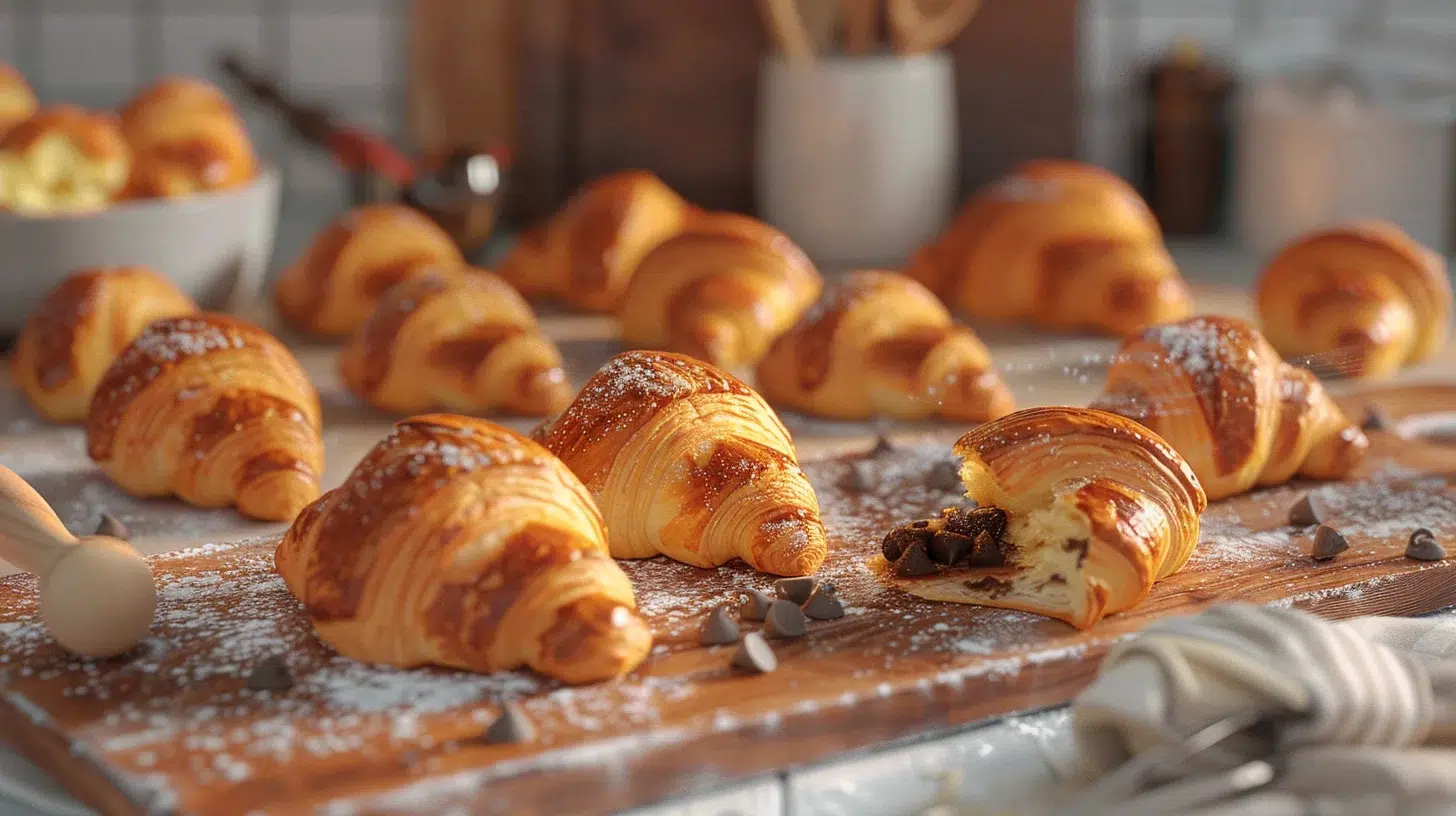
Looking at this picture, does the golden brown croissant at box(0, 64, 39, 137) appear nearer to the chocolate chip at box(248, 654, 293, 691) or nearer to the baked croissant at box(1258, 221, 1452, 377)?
the chocolate chip at box(248, 654, 293, 691)

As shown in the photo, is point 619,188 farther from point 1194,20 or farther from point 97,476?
point 1194,20

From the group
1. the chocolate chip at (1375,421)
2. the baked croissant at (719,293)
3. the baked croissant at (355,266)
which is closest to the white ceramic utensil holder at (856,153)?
the baked croissant at (719,293)

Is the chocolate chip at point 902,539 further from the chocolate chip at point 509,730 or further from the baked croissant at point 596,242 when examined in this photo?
the baked croissant at point 596,242

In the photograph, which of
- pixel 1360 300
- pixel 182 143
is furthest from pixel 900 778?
pixel 182 143

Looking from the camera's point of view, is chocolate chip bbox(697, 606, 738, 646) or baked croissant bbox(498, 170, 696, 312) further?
baked croissant bbox(498, 170, 696, 312)

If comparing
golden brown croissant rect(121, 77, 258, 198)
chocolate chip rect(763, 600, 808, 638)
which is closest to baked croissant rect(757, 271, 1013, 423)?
chocolate chip rect(763, 600, 808, 638)

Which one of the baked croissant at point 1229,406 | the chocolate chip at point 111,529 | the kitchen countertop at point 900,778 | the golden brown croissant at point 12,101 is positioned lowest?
the chocolate chip at point 111,529
